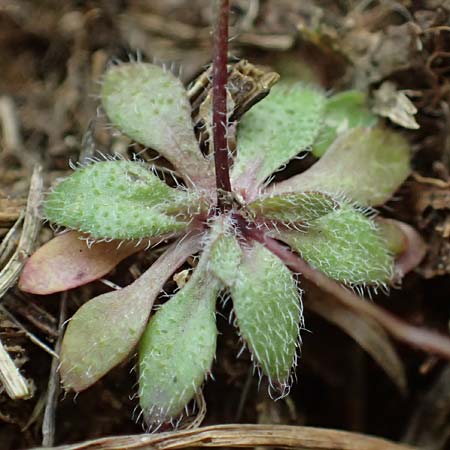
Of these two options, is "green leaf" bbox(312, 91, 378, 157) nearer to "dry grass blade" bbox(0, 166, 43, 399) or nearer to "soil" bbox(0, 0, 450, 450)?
"soil" bbox(0, 0, 450, 450)

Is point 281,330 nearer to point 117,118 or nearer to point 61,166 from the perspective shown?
point 117,118

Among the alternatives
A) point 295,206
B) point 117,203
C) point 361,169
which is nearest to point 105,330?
point 117,203

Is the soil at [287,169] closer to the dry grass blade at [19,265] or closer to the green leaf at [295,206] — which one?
the dry grass blade at [19,265]

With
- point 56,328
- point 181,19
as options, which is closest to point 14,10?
point 181,19

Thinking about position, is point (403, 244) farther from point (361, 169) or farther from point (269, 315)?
point (269, 315)

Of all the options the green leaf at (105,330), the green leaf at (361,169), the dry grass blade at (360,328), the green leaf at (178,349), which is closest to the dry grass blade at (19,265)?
the green leaf at (105,330)
